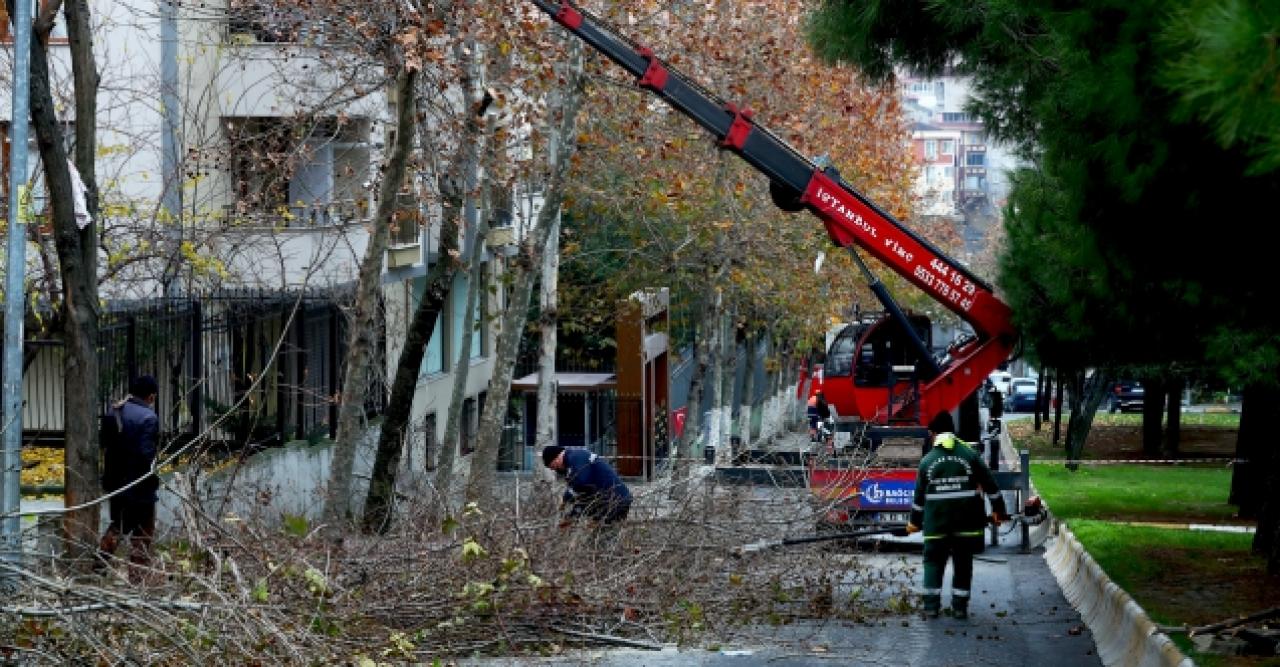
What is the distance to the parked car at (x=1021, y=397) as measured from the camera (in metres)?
72.0

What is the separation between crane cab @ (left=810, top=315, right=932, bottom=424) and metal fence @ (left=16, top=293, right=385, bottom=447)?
6523 mm

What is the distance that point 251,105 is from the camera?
2789 cm

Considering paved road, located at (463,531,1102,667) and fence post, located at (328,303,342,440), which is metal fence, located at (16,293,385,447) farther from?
paved road, located at (463,531,1102,667)

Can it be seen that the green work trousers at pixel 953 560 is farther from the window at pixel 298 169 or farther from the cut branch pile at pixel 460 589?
the window at pixel 298 169

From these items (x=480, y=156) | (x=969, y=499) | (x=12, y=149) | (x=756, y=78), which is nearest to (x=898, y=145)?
(x=756, y=78)

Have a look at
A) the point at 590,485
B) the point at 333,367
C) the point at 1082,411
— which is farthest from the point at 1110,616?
the point at 1082,411

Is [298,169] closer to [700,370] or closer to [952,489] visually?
[700,370]

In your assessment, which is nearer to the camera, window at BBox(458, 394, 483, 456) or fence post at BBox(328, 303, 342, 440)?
fence post at BBox(328, 303, 342, 440)

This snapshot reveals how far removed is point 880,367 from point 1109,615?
10.5 metres

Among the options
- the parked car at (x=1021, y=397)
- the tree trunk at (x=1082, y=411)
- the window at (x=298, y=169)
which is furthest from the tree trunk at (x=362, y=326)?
the parked car at (x=1021, y=397)

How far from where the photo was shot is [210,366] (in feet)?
68.6

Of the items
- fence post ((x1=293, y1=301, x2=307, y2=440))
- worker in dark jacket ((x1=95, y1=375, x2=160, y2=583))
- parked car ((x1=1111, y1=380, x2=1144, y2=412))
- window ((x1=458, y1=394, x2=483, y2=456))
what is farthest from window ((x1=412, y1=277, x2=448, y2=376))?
parked car ((x1=1111, y1=380, x2=1144, y2=412))

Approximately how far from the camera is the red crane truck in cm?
1880

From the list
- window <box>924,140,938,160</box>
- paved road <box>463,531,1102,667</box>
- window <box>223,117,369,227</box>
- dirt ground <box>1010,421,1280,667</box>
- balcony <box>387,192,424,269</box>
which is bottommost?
paved road <box>463,531,1102,667</box>
